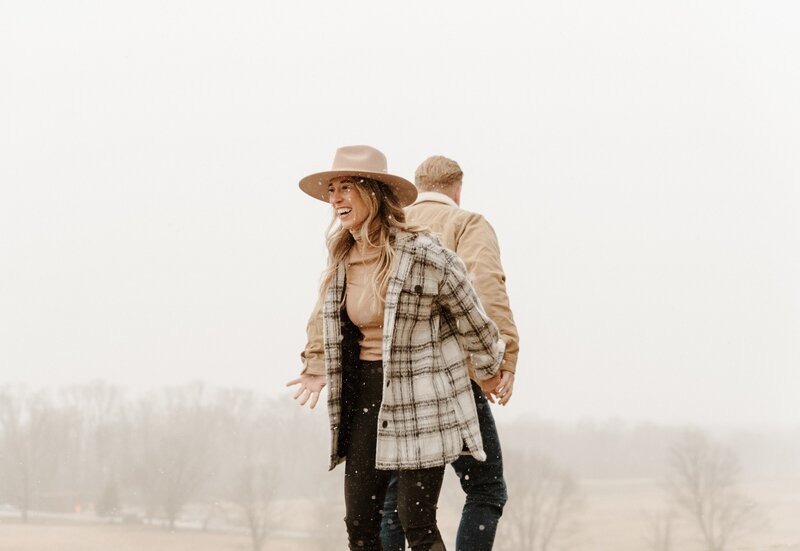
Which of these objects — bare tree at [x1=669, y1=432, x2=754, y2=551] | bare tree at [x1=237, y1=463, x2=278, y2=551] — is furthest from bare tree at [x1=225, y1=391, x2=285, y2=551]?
bare tree at [x1=669, y1=432, x2=754, y2=551]

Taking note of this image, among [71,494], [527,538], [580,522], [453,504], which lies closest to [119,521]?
[71,494]

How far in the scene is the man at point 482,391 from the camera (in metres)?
2.38

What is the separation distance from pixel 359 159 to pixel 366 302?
39cm

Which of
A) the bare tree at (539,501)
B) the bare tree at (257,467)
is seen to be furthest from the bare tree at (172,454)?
the bare tree at (539,501)

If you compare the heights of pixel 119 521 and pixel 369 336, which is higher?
pixel 369 336

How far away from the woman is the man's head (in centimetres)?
54

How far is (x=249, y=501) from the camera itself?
691 centimetres

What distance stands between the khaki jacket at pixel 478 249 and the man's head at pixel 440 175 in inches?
1.2

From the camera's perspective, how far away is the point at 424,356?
6.66ft

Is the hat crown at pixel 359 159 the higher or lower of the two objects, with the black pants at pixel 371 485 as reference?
higher

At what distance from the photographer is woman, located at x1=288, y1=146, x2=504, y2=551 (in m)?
2.01

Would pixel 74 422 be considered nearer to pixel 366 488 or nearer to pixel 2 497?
pixel 2 497

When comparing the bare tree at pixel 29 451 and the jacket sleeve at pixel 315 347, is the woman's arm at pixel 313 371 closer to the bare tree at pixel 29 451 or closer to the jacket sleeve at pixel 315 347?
the jacket sleeve at pixel 315 347

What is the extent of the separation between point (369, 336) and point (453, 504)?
14.6 ft
